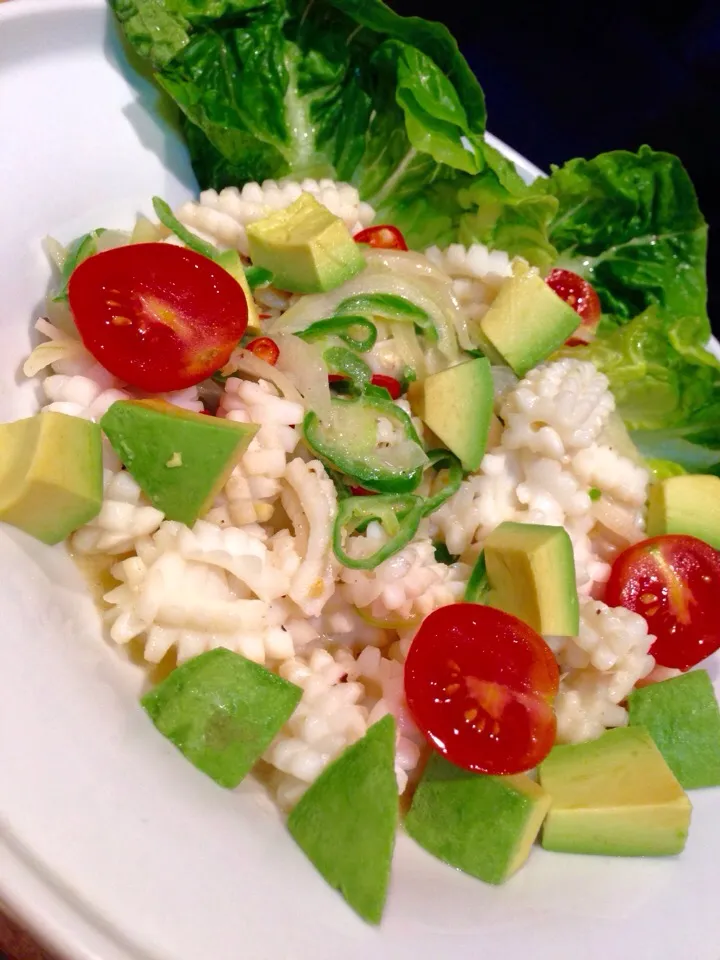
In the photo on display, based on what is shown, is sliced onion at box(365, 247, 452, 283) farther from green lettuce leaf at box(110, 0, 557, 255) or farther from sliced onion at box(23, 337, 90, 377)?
sliced onion at box(23, 337, 90, 377)

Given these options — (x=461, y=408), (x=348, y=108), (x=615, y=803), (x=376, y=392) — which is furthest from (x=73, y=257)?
(x=615, y=803)

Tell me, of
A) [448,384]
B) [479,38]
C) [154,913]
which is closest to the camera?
[154,913]

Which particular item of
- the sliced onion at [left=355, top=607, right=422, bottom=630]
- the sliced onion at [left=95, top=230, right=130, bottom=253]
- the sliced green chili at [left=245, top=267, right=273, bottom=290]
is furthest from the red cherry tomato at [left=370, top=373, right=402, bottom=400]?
the sliced onion at [left=95, top=230, right=130, bottom=253]

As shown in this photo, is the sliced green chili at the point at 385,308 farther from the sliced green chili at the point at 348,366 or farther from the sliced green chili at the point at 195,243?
the sliced green chili at the point at 195,243

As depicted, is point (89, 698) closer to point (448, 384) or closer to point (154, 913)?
point (154, 913)

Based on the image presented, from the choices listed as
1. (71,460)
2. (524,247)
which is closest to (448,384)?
(524,247)

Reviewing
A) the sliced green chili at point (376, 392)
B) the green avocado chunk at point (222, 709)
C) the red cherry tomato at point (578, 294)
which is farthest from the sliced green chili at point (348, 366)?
the red cherry tomato at point (578, 294)

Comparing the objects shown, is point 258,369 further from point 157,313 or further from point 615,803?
point 615,803
